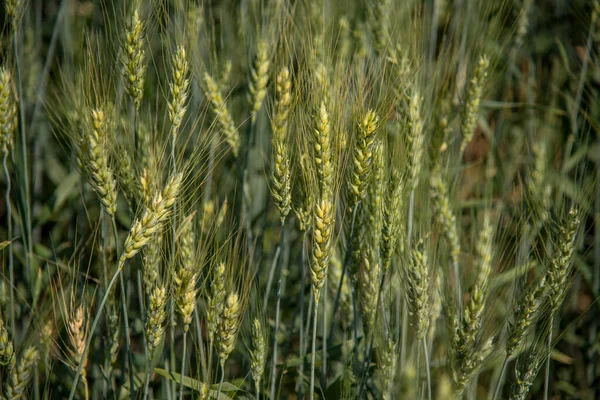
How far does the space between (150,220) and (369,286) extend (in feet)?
1.36

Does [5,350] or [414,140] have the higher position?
[414,140]

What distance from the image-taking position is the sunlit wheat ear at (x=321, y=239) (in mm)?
966

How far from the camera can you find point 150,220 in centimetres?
92

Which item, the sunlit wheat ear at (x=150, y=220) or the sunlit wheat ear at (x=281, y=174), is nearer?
the sunlit wheat ear at (x=150, y=220)

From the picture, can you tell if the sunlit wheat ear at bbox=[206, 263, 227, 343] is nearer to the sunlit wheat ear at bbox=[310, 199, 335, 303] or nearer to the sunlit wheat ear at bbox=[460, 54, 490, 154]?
the sunlit wheat ear at bbox=[310, 199, 335, 303]

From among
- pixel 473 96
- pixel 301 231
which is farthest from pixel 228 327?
pixel 473 96

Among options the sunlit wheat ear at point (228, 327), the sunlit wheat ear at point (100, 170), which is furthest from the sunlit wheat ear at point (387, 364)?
the sunlit wheat ear at point (100, 170)

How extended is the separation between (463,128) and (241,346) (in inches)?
27.9

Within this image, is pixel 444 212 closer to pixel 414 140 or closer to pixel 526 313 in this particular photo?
pixel 414 140

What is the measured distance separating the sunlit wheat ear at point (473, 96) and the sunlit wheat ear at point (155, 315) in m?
0.77

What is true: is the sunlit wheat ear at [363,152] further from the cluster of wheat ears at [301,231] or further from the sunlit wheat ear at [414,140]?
the sunlit wheat ear at [414,140]

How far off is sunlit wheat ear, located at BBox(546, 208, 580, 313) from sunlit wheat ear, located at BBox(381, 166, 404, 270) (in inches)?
10.8

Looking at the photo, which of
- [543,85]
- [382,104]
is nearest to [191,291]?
[382,104]

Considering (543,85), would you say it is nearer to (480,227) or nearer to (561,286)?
(480,227)
